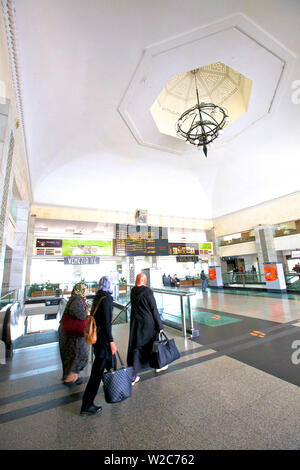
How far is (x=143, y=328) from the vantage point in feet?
8.84

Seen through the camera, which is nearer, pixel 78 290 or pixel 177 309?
pixel 78 290

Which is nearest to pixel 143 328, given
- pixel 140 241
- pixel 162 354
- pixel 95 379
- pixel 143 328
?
pixel 143 328

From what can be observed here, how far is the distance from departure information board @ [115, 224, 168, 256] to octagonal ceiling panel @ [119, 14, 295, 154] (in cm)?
602

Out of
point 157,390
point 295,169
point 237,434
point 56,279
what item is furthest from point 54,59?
point 56,279

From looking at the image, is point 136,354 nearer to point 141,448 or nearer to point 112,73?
point 141,448

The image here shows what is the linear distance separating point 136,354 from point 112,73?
775 centimetres

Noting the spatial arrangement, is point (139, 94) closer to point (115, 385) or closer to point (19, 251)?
point (19, 251)

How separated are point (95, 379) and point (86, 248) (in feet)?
35.0

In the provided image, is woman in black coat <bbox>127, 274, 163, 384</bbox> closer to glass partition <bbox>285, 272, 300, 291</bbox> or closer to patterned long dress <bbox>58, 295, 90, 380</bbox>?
patterned long dress <bbox>58, 295, 90, 380</bbox>

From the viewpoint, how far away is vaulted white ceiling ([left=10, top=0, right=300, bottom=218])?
Answer: 4.89m

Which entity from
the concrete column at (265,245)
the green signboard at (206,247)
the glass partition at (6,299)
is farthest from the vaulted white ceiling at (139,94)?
the glass partition at (6,299)

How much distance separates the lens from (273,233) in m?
12.7

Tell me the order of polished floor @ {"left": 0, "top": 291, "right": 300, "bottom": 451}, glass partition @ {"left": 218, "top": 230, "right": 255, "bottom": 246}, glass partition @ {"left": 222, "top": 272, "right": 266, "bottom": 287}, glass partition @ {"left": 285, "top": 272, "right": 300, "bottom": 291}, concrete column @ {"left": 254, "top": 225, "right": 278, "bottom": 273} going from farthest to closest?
glass partition @ {"left": 218, "top": 230, "right": 255, "bottom": 246}
concrete column @ {"left": 254, "top": 225, "right": 278, "bottom": 273}
glass partition @ {"left": 222, "top": 272, "right": 266, "bottom": 287}
glass partition @ {"left": 285, "top": 272, "right": 300, "bottom": 291}
polished floor @ {"left": 0, "top": 291, "right": 300, "bottom": 451}

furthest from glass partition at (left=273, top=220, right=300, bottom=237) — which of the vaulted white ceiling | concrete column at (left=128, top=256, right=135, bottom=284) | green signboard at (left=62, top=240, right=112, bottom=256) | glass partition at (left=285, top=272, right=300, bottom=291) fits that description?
green signboard at (left=62, top=240, right=112, bottom=256)
